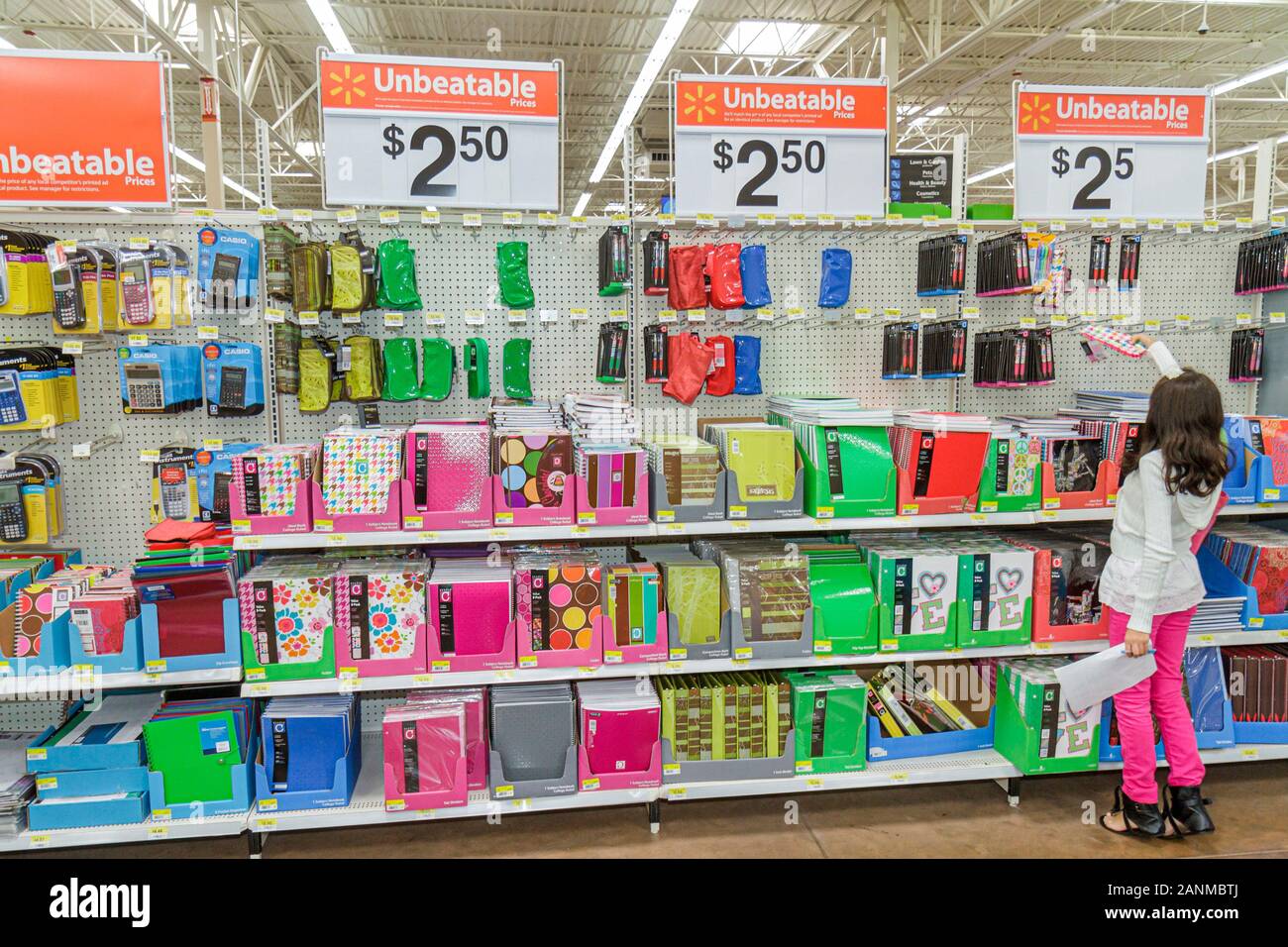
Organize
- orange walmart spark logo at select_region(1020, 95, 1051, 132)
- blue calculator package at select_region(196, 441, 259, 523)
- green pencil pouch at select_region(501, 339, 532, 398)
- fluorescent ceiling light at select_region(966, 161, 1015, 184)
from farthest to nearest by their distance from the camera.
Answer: fluorescent ceiling light at select_region(966, 161, 1015, 184), orange walmart spark logo at select_region(1020, 95, 1051, 132), green pencil pouch at select_region(501, 339, 532, 398), blue calculator package at select_region(196, 441, 259, 523)

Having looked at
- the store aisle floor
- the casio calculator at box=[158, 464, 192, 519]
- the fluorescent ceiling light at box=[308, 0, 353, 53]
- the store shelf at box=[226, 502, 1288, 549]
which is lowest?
the store aisle floor

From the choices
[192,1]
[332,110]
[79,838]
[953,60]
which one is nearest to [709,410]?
[332,110]

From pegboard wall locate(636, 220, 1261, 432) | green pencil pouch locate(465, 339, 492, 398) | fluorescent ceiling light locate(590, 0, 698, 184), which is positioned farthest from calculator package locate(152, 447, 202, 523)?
fluorescent ceiling light locate(590, 0, 698, 184)

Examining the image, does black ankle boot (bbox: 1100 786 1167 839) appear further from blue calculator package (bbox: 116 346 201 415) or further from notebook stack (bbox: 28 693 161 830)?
blue calculator package (bbox: 116 346 201 415)

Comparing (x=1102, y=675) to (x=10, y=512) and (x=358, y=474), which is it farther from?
(x=10, y=512)

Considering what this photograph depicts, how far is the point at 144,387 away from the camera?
3.28 metres

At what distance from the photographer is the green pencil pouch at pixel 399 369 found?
343 centimetres

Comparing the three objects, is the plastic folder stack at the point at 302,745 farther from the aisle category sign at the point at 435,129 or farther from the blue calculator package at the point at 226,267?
the aisle category sign at the point at 435,129

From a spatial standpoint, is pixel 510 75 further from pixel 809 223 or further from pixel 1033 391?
pixel 1033 391

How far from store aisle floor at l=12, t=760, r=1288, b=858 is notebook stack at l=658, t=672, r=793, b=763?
348mm

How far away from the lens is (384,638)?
3.07 meters

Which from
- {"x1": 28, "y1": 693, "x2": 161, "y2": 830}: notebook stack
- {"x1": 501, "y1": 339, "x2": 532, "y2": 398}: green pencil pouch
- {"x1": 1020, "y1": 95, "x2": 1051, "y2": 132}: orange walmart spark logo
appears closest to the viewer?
{"x1": 28, "y1": 693, "x2": 161, "y2": 830}: notebook stack

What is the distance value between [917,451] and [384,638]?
7.25ft

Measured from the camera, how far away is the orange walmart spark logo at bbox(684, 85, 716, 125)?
3537 millimetres
